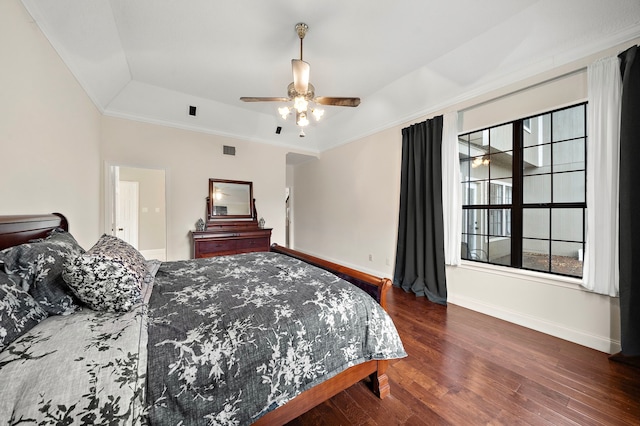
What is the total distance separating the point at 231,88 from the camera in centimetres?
345

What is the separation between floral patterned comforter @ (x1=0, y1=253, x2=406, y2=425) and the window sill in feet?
6.51

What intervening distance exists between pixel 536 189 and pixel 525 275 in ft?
3.15

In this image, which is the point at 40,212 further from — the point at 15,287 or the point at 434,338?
the point at 434,338

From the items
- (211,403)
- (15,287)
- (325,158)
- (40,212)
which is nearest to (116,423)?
(211,403)

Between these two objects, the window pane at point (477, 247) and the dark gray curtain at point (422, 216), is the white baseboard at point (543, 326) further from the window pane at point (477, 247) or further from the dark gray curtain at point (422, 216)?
the window pane at point (477, 247)

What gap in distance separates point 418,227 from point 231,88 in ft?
11.3

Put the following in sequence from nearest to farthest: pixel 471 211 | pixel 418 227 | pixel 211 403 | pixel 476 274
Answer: pixel 211 403
pixel 476 274
pixel 471 211
pixel 418 227

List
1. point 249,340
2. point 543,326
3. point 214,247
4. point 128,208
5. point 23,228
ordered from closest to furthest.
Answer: point 249,340
point 23,228
point 543,326
point 214,247
point 128,208

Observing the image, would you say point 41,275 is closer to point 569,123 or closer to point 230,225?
point 230,225

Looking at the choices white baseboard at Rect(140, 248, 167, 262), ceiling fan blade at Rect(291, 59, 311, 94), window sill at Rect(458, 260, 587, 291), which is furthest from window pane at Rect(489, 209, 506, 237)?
white baseboard at Rect(140, 248, 167, 262)

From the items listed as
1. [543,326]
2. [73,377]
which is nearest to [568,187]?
[543,326]

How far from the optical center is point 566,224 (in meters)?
2.43

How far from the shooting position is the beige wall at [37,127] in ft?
4.91

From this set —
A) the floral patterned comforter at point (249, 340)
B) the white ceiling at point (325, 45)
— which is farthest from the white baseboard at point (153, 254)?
the floral patterned comforter at point (249, 340)
